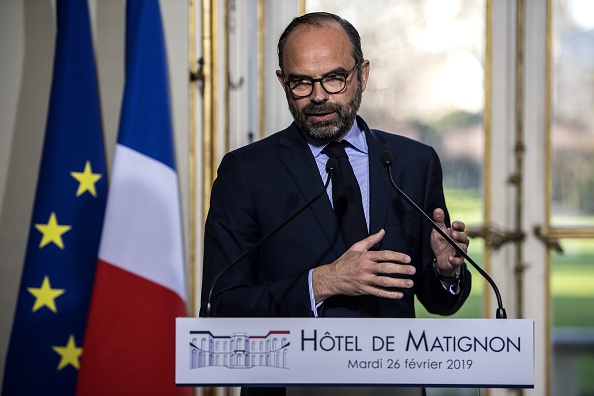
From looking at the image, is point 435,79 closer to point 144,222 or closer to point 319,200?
point 144,222

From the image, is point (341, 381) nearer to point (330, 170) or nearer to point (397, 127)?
point (330, 170)

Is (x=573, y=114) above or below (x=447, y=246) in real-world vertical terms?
above

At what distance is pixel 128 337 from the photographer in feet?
8.04

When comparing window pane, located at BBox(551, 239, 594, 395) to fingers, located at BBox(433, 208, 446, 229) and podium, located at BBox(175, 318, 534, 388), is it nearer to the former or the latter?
fingers, located at BBox(433, 208, 446, 229)

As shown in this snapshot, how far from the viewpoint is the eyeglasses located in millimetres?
1601

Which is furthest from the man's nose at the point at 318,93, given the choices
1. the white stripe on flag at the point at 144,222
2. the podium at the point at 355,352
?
the white stripe on flag at the point at 144,222

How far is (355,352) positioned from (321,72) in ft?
1.98

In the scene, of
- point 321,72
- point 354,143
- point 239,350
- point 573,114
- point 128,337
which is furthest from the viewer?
point 573,114

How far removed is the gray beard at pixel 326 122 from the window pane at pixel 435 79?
1.69m

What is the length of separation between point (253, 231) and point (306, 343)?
42 cm

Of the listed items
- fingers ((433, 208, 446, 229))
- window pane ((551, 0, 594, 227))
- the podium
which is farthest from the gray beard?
window pane ((551, 0, 594, 227))

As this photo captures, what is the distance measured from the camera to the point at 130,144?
2514mm

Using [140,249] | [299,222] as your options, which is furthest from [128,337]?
[299,222]

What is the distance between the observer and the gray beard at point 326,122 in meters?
1.62
